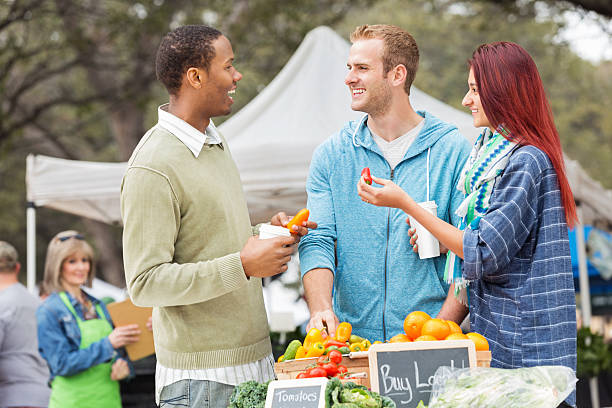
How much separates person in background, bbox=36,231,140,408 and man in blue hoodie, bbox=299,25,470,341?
282 cm

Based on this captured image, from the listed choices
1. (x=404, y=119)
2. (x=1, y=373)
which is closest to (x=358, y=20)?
(x=1, y=373)

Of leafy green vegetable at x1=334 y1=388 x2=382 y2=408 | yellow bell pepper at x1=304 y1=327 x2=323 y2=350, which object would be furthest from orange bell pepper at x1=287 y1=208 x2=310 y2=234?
leafy green vegetable at x1=334 y1=388 x2=382 y2=408

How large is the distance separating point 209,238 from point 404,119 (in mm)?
918

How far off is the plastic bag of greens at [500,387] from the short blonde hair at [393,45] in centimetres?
126

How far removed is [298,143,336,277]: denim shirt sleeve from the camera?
2.81 meters

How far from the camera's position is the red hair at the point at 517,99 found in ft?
8.00

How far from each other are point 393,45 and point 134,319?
3.24 meters

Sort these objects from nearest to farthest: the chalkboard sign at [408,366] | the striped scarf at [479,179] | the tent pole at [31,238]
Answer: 1. the chalkboard sign at [408,366]
2. the striped scarf at [479,179]
3. the tent pole at [31,238]

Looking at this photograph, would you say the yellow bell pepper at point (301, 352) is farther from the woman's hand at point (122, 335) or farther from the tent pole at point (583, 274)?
the tent pole at point (583, 274)

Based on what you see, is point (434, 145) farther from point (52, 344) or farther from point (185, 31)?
point (52, 344)

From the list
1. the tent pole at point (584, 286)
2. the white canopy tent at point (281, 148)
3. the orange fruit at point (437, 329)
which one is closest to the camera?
the orange fruit at point (437, 329)

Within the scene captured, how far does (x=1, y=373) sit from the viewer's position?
577cm

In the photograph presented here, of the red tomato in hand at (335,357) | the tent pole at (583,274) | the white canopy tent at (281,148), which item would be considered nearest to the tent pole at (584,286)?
the tent pole at (583,274)

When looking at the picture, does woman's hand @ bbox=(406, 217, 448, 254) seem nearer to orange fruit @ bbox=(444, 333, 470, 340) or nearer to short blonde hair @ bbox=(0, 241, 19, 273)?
orange fruit @ bbox=(444, 333, 470, 340)
